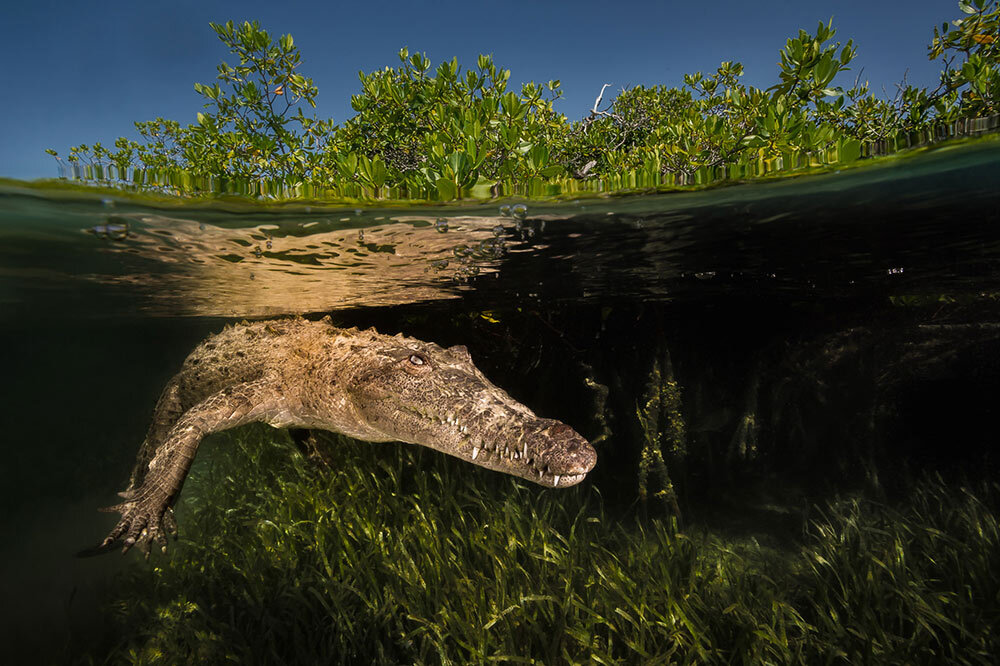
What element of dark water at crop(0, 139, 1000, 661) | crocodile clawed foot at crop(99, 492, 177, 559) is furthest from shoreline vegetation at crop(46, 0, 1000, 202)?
crocodile clawed foot at crop(99, 492, 177, 559)

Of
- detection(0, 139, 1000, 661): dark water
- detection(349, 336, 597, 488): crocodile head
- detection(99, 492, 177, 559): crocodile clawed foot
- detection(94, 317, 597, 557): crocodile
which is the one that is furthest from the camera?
detection(0, 139, 1000, 661): dark water

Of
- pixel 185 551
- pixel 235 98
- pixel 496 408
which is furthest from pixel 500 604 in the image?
pixel 235 98

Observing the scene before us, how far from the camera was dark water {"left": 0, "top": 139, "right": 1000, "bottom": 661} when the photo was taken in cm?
453

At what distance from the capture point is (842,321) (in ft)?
24.7

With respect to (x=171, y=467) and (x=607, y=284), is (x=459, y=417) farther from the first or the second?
(x=607, y=284)

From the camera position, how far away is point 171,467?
12.2 ft

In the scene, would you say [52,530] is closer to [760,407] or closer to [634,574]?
[634,574]

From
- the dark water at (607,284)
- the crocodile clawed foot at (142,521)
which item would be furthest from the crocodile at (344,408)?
the dark water at (607,284)

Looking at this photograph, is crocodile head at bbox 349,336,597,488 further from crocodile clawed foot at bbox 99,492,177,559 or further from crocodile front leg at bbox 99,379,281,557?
crocodile clawed foot at bbox 99,492,177,559

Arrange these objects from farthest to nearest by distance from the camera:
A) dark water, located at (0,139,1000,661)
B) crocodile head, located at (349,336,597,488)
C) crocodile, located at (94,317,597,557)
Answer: dark water, located at (0,139,1000,661)
crocodile, located at (94,317,597,557)
crocodile head, located at (349,336,597,488)

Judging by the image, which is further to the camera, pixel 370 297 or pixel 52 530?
pixel 52 530

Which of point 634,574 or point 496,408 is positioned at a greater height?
point 496,408

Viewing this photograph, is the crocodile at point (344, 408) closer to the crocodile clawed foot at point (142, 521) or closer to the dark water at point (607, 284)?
the crocodile clawed foot at point (142, 521)

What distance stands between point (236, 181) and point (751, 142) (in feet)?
13.9
